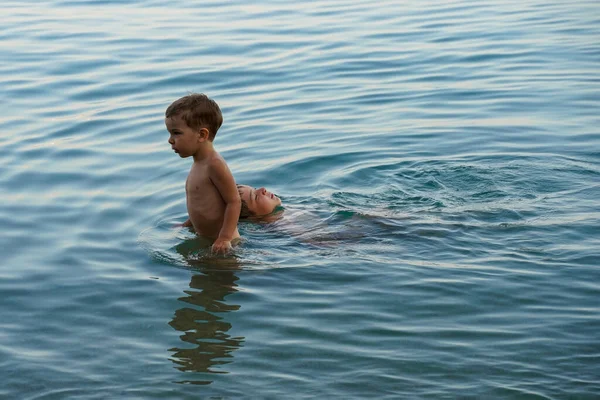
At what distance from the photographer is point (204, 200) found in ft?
24.5

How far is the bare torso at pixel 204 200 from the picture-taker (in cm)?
743

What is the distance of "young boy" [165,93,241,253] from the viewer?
7172 mm

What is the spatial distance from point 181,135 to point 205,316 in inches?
65.7

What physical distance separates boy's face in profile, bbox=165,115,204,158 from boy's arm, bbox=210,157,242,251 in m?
0.22

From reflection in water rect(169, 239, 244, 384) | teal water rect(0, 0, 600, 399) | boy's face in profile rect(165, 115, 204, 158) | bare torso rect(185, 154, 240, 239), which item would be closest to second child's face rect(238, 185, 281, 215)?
teal water rect(0, 0, 600, 399)

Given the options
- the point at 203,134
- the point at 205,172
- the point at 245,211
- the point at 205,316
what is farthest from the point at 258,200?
the point at 205,316

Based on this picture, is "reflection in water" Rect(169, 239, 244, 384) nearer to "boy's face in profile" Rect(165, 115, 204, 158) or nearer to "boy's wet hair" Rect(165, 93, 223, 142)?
"boy's face in profile" Rect(165, 115, 204, 158)

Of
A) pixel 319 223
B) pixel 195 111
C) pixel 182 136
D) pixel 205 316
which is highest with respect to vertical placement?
pixel 195 111

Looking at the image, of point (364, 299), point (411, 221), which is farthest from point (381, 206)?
point (364, 299)

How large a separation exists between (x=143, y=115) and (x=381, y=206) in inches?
184

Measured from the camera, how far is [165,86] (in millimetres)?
13133

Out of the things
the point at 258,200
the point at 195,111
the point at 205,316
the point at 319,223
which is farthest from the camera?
the point at 258,200

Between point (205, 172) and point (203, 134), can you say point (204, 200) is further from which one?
point (203, 134)

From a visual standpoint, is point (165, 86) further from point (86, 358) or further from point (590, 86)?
point (86, 358)
